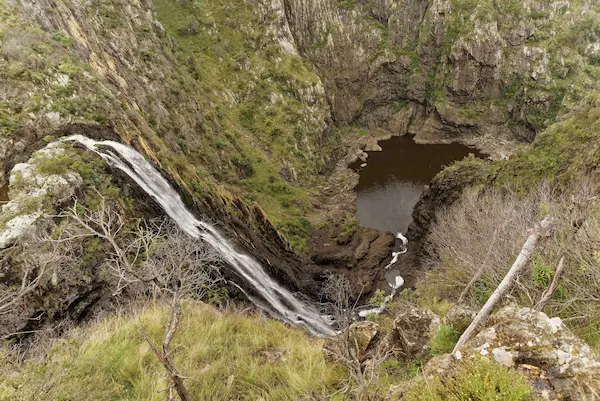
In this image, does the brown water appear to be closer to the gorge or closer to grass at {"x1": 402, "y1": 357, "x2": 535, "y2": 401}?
the gorge

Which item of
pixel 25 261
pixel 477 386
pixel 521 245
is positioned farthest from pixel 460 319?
pixel 25 261

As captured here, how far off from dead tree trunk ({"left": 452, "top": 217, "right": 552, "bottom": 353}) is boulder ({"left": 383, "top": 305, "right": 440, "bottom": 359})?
1465mm

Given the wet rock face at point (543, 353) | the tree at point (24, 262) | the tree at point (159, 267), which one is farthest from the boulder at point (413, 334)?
the tree at point (24, 262)

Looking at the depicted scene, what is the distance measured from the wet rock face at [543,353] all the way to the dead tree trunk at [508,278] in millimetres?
1495

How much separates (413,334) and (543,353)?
3.88m

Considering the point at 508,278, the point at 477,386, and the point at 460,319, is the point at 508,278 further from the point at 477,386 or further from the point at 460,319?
the point at 477,386

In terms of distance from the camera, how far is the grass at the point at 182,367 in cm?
535

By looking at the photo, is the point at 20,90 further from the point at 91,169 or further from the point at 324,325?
the point at 324,325

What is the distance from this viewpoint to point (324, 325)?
75.0 ft

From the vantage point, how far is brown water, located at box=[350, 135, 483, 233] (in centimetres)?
4100

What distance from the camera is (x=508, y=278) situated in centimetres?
639

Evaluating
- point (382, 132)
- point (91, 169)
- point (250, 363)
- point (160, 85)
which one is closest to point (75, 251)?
point (91, 169)

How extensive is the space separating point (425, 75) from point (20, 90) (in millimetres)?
64560

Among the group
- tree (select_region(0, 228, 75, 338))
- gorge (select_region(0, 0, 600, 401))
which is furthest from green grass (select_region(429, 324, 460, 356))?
tree (select_region(0, 228, 75, 338))
